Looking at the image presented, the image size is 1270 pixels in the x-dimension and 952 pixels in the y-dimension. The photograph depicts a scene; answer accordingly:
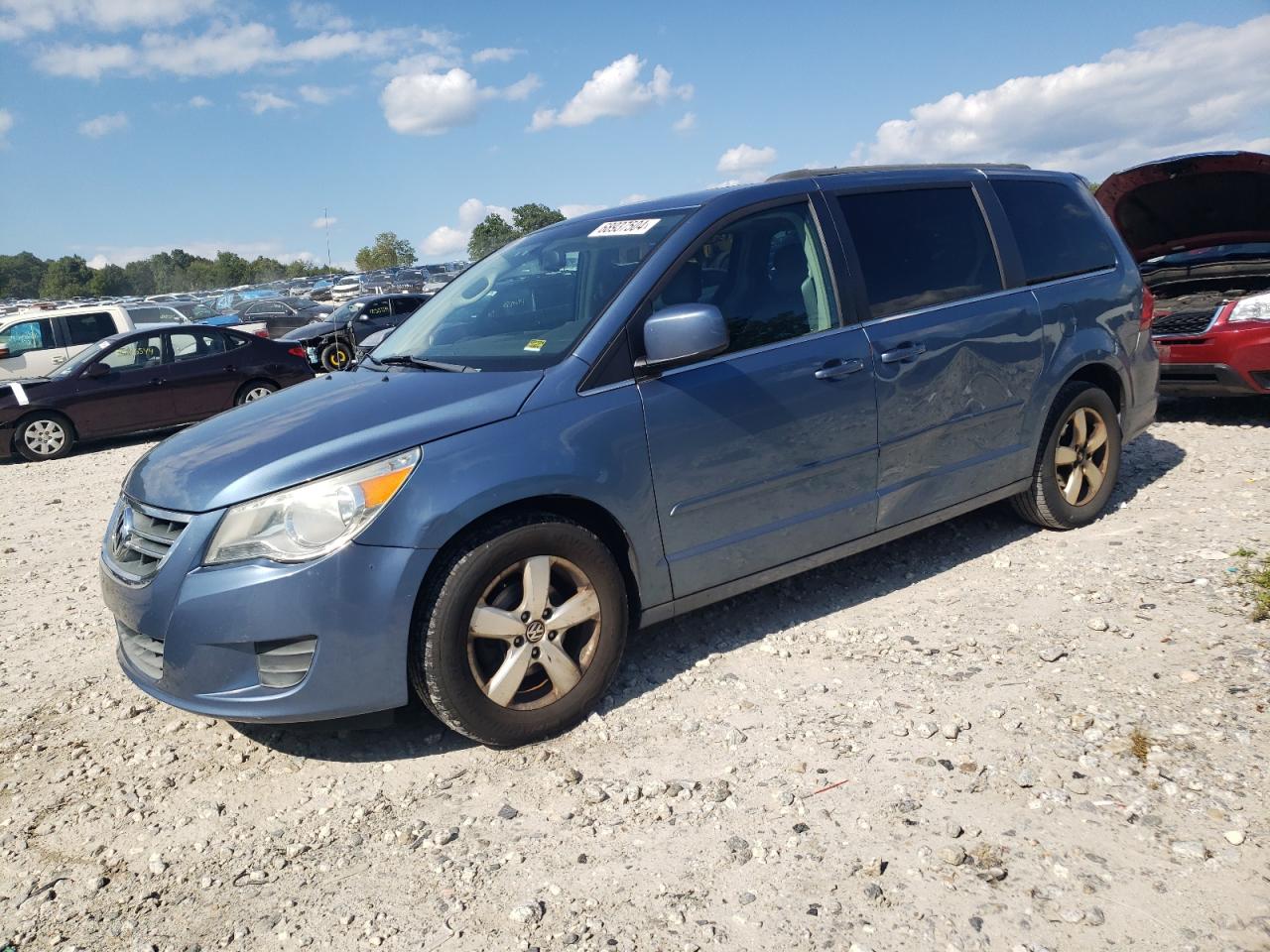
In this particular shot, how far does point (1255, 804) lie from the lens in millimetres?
2639

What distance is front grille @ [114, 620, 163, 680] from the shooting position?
10.3 feet

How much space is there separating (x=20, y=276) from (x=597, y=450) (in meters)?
134

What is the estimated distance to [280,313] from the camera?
98.7 ft

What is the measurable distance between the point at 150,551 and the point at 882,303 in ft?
9.80

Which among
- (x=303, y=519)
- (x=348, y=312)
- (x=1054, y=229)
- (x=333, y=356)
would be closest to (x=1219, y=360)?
(x=1054, y=229)

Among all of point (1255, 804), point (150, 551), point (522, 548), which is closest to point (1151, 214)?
point (1255, 804)

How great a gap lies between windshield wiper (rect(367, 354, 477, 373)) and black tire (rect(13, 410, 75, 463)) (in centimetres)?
876

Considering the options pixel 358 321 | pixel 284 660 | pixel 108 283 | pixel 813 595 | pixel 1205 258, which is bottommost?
pixel 813 595

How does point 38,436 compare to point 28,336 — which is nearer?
point 38,436

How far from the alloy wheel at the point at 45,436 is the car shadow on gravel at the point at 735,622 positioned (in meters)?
9.13

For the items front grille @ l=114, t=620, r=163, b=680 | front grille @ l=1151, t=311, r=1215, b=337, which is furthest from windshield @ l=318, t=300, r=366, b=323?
front grille @ l=114, t=620, r=163, b=680

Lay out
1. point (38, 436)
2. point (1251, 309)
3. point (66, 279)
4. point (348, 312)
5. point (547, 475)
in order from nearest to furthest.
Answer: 1. point (547, 475)
2. point (1251, 309)
3. point (38, 436)
4. point (348, 312)
5. point (66, 279)

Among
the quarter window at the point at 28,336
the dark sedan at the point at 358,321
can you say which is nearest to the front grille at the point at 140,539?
the quarter window at the point at 28,336

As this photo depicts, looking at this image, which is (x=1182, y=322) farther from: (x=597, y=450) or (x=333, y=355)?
(x=333, y=355)
